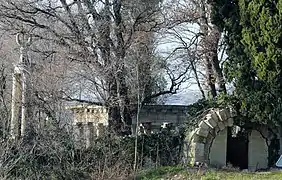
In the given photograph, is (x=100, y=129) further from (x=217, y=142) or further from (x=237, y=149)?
(x=237, y=149)

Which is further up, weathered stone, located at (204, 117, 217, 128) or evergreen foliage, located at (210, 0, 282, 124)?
evergreen foliage, located at (210, 0, 282, 124)

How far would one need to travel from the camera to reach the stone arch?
17344 mm

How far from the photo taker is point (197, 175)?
14984 millimetres

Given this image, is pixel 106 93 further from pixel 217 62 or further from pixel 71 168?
pixel 217 62

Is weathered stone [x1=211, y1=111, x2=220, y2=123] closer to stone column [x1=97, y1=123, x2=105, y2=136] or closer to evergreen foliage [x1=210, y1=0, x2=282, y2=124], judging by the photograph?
evergreen foliage [x1=210, y1=0, x2=282, y2=124]

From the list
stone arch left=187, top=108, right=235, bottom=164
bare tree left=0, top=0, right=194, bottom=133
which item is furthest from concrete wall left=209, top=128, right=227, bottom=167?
bare tree left=0, top=0, right=194, bottom=133

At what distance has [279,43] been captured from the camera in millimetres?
15648

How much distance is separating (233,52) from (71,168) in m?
5.76

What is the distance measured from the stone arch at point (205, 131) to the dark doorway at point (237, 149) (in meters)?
0.96

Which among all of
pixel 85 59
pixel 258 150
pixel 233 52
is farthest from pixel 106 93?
pixel 258 150

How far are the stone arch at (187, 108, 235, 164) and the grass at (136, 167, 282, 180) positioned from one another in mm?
1550

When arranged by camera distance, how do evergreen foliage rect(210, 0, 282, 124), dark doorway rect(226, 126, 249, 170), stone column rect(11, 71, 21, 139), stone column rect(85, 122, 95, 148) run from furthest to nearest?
dark doorway rect(226, 126, 249, 170) → stone column rect(85, 122, 95, 148) → stone column rect(11, 71, 21, 139) → evergreen foliage rect(210, 0, 282, 124)

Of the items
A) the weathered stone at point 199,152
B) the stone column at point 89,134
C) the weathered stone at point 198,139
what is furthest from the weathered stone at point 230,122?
the stone column at point 89,134

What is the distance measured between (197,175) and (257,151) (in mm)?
4039
